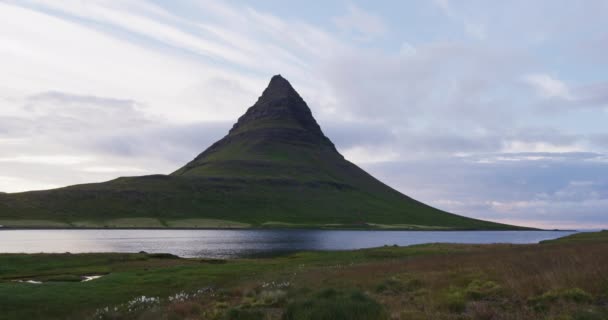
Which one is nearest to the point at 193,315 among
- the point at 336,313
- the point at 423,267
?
the point at 336,313

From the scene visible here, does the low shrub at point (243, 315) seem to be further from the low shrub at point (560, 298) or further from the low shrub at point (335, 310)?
the low shrub at point (560, 298)

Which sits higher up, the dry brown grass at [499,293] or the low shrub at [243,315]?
the dry brown grass at [499,293]

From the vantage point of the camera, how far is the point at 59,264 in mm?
63750


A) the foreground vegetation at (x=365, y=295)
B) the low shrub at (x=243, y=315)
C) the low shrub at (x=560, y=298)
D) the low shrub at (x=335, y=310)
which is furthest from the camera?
the low shrub at (x=243, y=315)

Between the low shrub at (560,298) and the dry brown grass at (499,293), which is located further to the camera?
Answer: the low shrub at (560,298)

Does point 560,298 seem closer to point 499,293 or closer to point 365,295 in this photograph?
point 499,293

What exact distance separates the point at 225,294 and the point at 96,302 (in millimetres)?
10641

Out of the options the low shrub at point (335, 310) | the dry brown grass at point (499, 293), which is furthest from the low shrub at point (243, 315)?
the low shrub at point (335, 310)

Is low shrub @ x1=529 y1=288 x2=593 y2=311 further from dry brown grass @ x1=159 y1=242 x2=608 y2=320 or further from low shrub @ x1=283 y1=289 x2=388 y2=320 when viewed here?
low shrub @ x1=283 y1=289 x2=388 y2=320

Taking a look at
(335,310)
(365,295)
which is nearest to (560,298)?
(365,295)

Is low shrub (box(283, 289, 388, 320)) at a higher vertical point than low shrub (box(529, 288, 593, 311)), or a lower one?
lower

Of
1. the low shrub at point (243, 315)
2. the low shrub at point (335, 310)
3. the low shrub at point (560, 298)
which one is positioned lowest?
the low shrub at point (243, 315)

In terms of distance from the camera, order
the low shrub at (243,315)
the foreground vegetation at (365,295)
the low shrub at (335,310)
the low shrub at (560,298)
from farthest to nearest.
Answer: the low shrub at (243,315)
the low shrub at (560,298)
the foreground vegetation at (365,295)
the low shrub at (335,310)

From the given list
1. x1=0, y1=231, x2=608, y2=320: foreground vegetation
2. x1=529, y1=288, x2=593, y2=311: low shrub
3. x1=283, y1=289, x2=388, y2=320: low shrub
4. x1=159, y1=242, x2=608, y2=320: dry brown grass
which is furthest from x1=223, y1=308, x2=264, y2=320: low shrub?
x1=529, y1=288, x2=593, y2=311: low shrub
